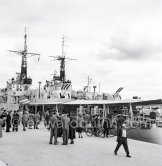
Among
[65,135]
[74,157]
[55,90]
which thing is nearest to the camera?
[74,157]

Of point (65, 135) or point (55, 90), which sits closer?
point (65, 135)

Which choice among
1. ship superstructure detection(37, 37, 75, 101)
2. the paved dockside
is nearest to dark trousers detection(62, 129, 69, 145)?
the paved dockside

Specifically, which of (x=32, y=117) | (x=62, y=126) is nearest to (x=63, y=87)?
(x=32, y=117)

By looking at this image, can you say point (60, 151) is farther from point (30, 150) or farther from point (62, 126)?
point (62, 126)

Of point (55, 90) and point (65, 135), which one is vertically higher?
point (55, 90)

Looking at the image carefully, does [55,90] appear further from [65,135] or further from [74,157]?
[74,157]

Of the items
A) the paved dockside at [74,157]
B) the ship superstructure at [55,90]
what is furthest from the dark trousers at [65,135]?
the ship superstructure at [55,90]

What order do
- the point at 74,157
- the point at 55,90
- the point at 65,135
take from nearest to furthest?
1. the point at 74,157
2. the point at 65,135
3. the point at 55,90

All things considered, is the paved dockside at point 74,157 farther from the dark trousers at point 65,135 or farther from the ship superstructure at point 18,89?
the ship superstructure at point 18,89

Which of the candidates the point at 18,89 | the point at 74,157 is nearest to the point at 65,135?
the point at 74,157

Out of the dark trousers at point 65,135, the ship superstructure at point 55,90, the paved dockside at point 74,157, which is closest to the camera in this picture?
the paved dockside at point 74,157

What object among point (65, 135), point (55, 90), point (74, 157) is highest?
point (55, 90)

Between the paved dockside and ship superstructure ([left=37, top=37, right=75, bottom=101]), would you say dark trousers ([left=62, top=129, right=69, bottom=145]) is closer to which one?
the paved dockside

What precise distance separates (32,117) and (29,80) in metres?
28.9
